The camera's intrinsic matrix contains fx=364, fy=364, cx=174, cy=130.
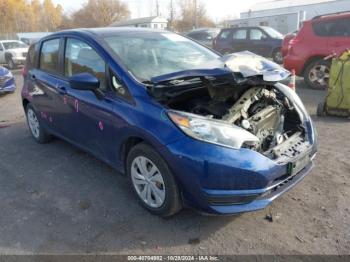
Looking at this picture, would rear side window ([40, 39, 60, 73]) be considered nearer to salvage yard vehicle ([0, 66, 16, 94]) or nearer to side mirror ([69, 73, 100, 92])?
side mirror ([69, 73, 100, 92])

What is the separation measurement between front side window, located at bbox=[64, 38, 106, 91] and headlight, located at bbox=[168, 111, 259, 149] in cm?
112

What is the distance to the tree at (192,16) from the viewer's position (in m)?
62.6

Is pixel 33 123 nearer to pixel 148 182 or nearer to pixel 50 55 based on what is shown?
pixel 50 55

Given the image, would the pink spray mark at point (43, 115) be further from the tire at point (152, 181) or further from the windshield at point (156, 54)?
the tire at point (152, 181)

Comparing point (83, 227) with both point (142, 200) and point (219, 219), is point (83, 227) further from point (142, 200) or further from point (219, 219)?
point (219, 219)

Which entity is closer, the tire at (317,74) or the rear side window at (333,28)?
the rear side window at (333,28)

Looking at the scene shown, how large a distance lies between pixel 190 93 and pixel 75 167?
2025mm

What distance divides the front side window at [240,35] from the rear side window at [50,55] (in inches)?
464

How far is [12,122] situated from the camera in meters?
7.23

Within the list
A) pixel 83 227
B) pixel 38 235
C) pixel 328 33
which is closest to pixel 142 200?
pixel 83 227

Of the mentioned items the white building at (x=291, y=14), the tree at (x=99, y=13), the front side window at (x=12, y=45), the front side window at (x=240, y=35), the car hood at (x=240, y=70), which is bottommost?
the car hood at (x=240, y=70)

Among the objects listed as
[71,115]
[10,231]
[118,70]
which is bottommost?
[10,231]

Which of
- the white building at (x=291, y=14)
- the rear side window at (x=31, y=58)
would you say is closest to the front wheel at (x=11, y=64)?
the rear side window at (x=31, y=58)

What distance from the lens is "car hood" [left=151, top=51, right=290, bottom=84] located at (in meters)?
3.21
